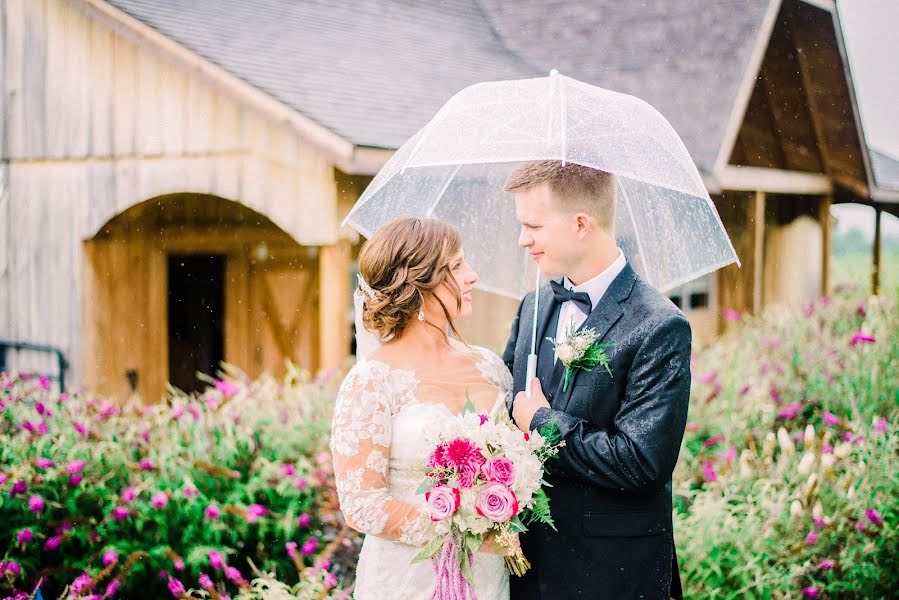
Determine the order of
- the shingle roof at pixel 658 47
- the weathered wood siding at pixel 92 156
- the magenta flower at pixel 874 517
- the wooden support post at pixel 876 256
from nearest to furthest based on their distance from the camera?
the magenta flower at pixel 874 517
the weathered wood siding at pixel 92 156
the shingle roof at pixel 658 47
the wooden support post at pixel 876 256

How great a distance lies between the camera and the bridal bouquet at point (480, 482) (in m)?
2.45

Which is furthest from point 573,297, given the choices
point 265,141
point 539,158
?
point 265,141

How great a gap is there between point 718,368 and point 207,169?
5.24 metres

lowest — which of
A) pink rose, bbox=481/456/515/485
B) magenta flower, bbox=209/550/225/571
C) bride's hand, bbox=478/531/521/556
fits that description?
magenta flower, bbox=209/550/225/571

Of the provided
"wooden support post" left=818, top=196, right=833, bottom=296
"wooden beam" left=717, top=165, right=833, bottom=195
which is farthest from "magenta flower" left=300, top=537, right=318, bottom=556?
"wooden support post" left=818, top=196, right=833, bottom=296

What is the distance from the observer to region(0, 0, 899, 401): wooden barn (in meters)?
8.08

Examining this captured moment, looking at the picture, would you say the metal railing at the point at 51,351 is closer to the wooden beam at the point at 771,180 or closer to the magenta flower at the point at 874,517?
the wooden beam at the point at 771,180

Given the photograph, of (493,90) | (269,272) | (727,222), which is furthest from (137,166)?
(727,222)

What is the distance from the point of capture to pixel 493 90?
3123 millimetres

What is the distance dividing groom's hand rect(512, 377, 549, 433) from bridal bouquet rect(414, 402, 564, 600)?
0.18 metres

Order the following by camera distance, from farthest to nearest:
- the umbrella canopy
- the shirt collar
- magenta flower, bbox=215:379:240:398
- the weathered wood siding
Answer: the weathered wood siding → magenta flower, bbox=215:379:240:398 → the shirt collar → the umbrella canopy

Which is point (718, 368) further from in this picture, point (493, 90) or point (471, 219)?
point (493, 90)

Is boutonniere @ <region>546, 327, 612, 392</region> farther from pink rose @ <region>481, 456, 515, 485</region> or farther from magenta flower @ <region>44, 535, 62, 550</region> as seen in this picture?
magenta flower @ <region>44, 535, 62, 550</region>

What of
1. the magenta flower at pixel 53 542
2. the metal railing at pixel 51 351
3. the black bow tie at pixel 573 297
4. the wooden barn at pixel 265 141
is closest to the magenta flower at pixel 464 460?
the black bow tie at pixel 573 297
